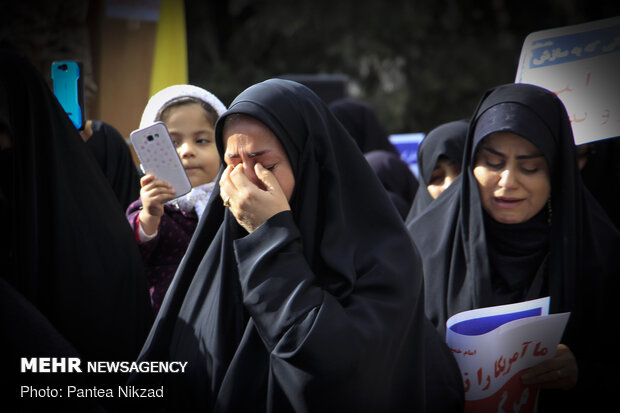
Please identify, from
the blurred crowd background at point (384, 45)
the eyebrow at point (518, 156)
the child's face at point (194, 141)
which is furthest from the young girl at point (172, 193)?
the blurred crowd background at point (384, 45)

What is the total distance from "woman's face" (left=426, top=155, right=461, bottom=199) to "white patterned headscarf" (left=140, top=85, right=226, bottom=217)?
1.35m

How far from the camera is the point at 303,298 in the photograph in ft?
5.78

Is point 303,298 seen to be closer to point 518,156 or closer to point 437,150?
point 518,156

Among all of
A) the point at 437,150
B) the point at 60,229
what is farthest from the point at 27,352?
the point at 437,150

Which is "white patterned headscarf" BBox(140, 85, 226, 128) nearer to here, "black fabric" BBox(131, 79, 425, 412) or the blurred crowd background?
"black fabric" BBox(131, 79, 425, 412)

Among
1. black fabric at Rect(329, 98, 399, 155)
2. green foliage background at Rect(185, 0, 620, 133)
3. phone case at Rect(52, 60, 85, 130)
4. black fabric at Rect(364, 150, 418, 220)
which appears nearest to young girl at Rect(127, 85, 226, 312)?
phone case at Rect(52, 60, 85, 130)

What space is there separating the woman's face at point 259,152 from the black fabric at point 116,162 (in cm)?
151

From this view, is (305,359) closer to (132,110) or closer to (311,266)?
(311,266)

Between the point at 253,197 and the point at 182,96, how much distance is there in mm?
1251

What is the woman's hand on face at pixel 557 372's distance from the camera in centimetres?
216

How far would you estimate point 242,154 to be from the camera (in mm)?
1963

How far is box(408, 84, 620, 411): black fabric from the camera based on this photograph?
2.40 meters

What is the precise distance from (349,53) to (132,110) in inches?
409

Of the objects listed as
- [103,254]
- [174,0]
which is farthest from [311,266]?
[174,0]
